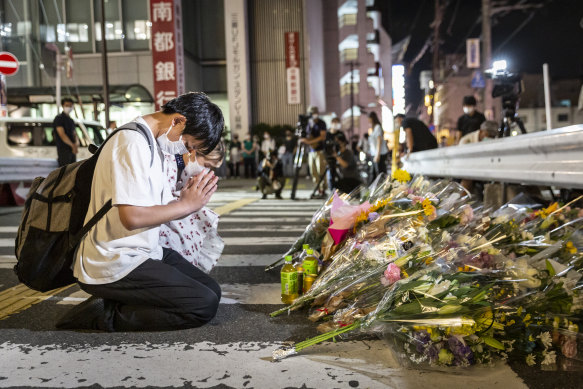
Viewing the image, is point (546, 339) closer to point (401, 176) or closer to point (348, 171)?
point (401, 176)

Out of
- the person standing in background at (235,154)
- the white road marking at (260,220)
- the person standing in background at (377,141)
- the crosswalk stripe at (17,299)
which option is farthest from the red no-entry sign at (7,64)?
the person standing in background at (235,154)

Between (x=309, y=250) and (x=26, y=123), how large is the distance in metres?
14.1

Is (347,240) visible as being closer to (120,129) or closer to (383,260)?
(383,260)

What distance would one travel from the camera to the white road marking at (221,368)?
7.20 feet

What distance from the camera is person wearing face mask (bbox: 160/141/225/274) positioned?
357 cm

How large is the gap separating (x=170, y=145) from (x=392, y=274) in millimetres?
1377

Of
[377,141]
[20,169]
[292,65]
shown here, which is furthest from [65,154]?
[292,65]

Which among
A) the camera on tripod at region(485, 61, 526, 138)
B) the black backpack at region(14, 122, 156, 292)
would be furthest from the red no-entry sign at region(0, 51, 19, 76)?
the black backpack at region(14, 122, 156, 292)

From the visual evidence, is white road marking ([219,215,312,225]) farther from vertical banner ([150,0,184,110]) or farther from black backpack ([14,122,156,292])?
vertical banner ([150,0,184,110])

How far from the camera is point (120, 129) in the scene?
283 cm

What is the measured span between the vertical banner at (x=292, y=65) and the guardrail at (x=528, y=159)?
23002mm

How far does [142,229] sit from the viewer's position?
291cm

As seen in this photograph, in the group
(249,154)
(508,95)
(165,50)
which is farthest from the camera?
(249,154)

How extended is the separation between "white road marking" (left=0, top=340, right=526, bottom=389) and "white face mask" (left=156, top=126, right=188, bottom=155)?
1.04 metres
